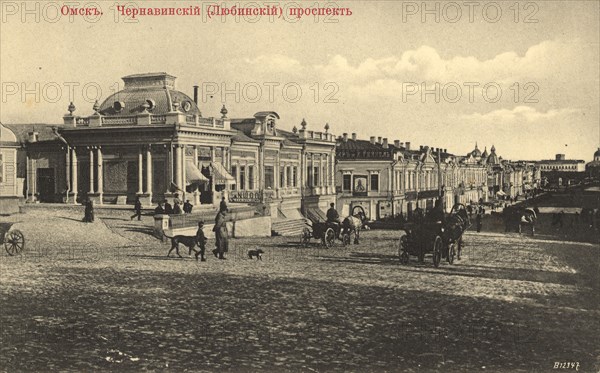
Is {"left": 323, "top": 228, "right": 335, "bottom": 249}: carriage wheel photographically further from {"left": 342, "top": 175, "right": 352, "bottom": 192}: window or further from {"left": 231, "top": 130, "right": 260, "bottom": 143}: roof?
{"left": 342, "top": 175, "right": 352, "bottom": 192}: window

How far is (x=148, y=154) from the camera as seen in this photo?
99.0 feet

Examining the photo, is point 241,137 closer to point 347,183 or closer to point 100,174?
point 100,174

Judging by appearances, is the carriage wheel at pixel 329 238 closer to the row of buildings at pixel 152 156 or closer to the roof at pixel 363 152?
the row of buildings at pixel 152 156

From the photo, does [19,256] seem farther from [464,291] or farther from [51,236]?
[464,291]

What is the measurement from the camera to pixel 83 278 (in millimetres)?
12898

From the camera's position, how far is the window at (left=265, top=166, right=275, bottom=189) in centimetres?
3931

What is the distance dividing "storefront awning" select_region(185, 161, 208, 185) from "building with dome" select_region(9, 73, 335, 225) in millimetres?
51

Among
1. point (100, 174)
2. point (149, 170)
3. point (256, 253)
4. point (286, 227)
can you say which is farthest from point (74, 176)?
point (256, 253)

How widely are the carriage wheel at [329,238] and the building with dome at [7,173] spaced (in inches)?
523

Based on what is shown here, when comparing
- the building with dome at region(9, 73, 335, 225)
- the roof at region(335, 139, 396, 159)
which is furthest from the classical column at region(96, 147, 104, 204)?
the roof at region(335, 139, 396, 159)

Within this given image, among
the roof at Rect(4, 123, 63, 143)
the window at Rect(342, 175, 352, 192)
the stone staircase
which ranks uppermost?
the roof at Rect(4, 123, 63, 143)

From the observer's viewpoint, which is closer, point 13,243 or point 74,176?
point 13,243

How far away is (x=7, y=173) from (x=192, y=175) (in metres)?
8.90

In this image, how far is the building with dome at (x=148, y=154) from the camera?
98.9 ft
